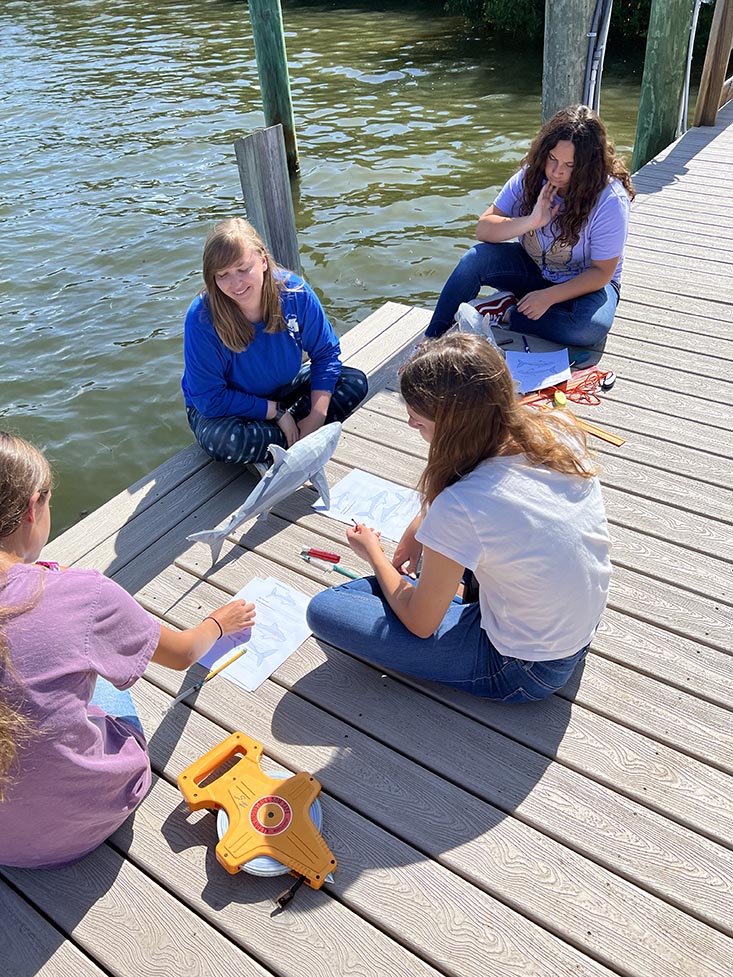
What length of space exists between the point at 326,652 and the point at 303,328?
4.92 ft

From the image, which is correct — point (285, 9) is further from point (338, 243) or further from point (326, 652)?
point (326, 652)

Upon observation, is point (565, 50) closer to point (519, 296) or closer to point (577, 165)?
point (577, 165)

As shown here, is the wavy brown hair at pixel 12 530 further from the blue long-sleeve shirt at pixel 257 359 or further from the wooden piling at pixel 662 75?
the wooden piling at pixel 662 75

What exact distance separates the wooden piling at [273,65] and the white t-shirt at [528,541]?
21.5 feet

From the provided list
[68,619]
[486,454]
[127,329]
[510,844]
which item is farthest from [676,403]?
[127,329]

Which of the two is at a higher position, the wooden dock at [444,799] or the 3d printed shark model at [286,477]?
the 3d printed shark model at [286,477]

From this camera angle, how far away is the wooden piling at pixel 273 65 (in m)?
7.59

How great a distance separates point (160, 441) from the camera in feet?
15.9

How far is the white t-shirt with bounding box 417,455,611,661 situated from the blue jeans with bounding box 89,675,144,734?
89 cm

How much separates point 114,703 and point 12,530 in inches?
24.1

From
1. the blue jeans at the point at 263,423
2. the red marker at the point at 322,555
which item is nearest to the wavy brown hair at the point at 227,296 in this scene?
the blue jeans at the point at 263,423

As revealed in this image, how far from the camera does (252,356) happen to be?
3.30m

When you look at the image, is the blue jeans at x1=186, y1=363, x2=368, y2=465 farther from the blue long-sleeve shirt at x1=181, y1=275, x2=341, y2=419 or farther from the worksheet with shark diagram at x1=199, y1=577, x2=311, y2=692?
the worksheet with shark diagram at x1=199, y1=577, x2=311, y2=692

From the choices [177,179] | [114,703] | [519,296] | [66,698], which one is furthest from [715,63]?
[66,698]
